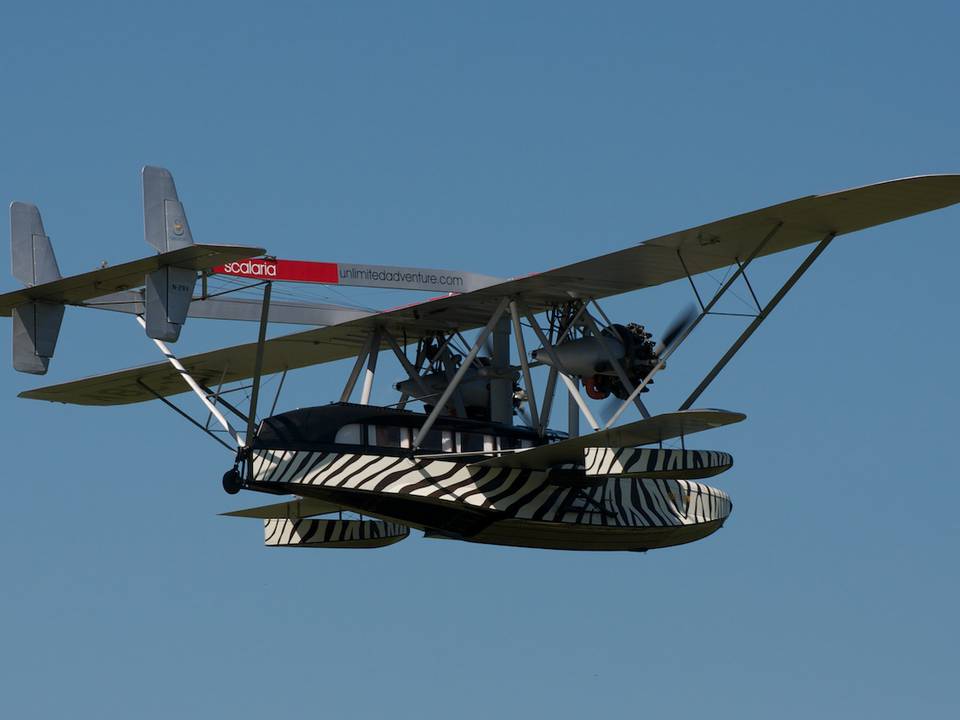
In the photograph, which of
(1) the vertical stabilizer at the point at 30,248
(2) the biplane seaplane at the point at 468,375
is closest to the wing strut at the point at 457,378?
(2) the biplane seaplane at the point at 468,375

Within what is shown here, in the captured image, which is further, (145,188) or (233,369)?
(233,369)

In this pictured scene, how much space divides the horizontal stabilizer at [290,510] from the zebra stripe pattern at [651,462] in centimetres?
707

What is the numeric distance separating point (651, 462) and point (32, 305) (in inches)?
390

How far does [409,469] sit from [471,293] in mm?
3531

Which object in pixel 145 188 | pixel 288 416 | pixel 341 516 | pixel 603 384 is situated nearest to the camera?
pixel 145 188

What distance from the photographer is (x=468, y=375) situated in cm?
3706

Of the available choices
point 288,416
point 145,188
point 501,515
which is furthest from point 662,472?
point 145,188

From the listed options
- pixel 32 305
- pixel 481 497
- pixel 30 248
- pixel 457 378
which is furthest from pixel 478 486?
pixel 30 248

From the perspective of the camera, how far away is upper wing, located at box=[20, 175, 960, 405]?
107 ft

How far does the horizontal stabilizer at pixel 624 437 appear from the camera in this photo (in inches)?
1232

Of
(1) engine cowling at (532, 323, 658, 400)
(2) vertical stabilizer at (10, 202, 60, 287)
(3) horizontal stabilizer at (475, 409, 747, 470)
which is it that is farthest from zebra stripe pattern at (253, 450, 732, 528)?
(2) vertical stabilizer at (10, 202, 60, 287)

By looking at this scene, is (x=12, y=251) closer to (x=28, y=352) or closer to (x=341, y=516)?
(x=28, y=352)

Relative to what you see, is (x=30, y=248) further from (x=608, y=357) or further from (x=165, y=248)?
(x=608, y=357)

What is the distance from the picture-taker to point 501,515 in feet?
111
